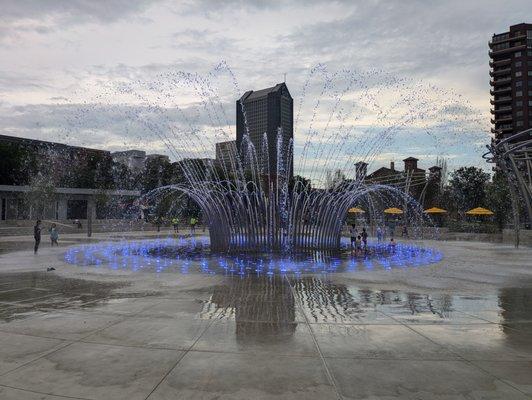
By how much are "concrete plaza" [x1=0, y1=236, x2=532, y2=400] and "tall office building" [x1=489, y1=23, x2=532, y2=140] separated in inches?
3948

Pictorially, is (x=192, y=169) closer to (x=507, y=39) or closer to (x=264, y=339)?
(x=264, y=339)

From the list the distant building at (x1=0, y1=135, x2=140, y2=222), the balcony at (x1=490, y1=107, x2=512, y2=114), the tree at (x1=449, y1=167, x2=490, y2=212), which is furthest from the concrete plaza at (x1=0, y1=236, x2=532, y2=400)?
the balcony at (x1=490, y1=107, x2=512, y2=114)

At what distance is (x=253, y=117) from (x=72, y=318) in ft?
93.2

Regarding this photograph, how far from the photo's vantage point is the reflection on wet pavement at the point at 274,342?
4.74m

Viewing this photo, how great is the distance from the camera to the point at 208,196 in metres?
19.4

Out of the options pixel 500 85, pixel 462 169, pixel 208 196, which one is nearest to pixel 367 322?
pixel 208 196

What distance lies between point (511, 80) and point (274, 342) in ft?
377

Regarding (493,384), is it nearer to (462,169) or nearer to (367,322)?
(367,322)

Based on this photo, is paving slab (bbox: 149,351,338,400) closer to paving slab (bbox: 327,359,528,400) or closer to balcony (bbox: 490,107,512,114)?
paving slab (bbox: 327,359,528,400)

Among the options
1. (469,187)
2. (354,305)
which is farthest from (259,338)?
(469,187)

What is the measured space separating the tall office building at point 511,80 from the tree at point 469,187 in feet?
141

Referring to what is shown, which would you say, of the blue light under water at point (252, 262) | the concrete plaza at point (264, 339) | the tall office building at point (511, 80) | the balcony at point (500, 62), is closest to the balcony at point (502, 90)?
the tall office building at point (511, 80)

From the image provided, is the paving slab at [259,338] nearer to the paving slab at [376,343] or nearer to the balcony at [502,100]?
the paving slab at [376,343]

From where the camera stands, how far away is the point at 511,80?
337 feet
